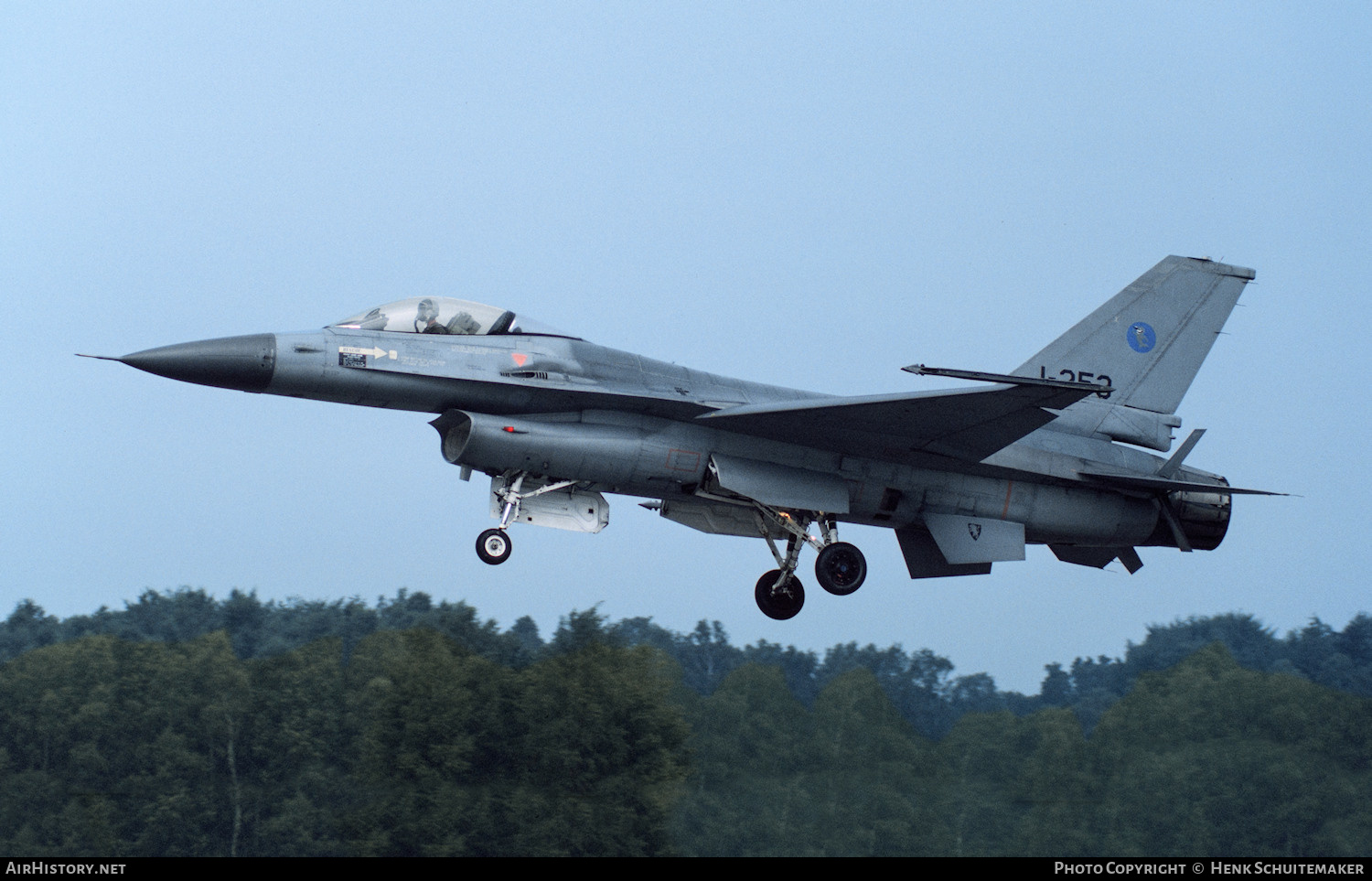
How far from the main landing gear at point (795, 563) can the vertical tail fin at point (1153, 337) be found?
13.9 feet

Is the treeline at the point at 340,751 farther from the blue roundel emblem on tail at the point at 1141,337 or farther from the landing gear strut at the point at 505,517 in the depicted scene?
the blue roundel emblem on tail at the point at 1141,337

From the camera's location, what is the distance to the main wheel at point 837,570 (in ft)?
59.1

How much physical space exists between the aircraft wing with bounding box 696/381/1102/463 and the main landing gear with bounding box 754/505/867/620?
1071 millimetres

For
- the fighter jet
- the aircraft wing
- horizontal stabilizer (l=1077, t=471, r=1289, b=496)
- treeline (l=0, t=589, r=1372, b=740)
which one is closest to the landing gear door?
the fighter jet

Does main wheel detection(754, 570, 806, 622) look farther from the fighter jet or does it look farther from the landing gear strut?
the landing gear strut

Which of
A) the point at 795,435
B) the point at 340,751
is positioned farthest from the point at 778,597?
the point at 340,751

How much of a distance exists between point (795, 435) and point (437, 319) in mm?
4478

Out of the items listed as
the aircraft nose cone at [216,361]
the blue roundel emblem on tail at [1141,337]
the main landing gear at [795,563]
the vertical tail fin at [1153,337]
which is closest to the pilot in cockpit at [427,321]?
the aircraft nose cone at [216,361]

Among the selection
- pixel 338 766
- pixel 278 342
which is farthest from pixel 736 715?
pixel 278 342

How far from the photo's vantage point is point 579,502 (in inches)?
→ 677

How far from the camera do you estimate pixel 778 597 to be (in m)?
18.9

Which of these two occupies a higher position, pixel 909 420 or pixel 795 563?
pixel 909 420

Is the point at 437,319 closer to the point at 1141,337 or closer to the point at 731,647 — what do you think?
the point at 1141,337
